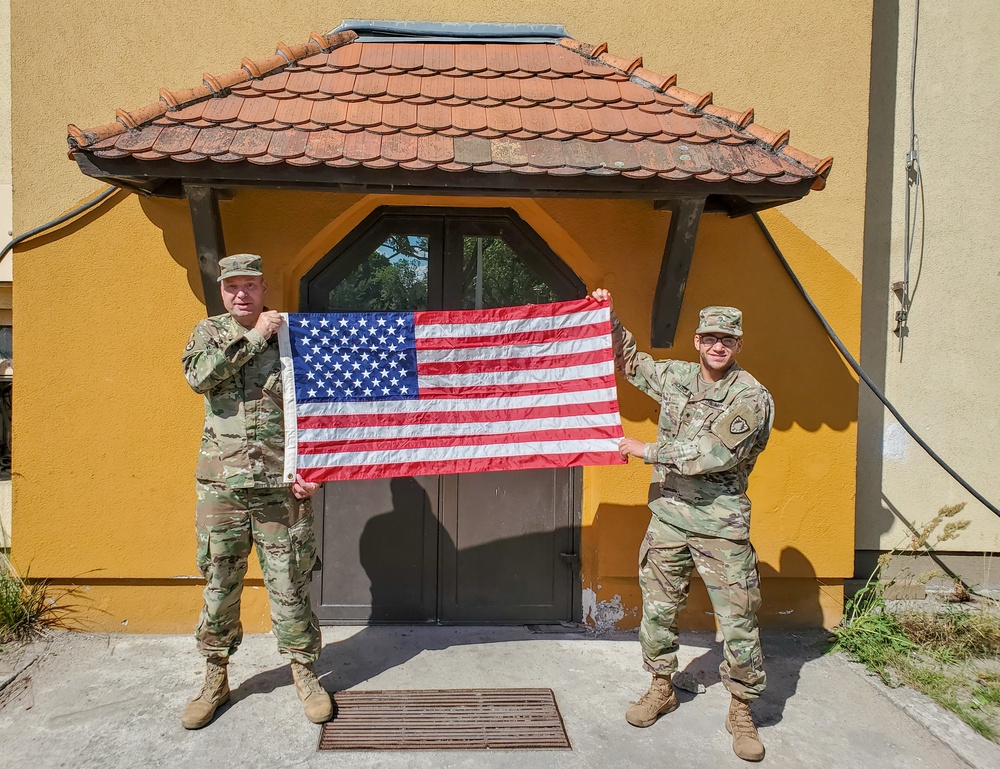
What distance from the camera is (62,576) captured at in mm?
3785

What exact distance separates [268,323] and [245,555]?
3.80 feet

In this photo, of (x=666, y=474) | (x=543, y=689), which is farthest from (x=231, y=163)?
(x=543, y=689)

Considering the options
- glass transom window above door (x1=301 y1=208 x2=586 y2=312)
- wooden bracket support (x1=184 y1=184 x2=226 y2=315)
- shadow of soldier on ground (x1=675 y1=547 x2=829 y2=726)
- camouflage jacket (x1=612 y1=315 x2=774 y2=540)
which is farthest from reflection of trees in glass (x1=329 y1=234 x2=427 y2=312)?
shadow of soldier on ground (x1=675 y1=547 x2=829 y2=726)

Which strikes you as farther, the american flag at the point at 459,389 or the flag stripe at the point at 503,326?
the flag stripe at the point at 503,326

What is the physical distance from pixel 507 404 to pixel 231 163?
1.75 metres

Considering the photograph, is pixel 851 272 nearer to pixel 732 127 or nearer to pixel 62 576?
pixel 732 127

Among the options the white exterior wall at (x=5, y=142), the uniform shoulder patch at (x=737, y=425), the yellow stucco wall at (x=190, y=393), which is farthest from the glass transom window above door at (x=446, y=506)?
the white exterior wall at (x=5, y=142)

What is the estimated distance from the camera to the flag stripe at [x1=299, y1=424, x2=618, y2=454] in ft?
10.4

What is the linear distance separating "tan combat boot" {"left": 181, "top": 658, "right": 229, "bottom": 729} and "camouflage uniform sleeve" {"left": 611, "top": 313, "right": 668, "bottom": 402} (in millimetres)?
2499

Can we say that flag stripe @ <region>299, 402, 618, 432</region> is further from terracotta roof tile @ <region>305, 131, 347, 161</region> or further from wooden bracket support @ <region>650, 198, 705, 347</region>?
terracotta roof tile @ <region>305, 131, 347, 161</region>

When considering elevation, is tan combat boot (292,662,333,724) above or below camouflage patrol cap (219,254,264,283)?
below

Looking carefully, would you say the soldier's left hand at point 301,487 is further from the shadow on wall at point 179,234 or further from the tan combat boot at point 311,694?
the shadow on wall at point 179,234

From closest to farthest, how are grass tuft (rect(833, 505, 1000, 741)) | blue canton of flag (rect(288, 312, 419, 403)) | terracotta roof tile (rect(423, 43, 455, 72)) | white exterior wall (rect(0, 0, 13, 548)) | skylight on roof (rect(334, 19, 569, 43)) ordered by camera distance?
blue canton of flag (rect(288, 312, 419, 403)) < grass tuft (rect(833, 505, 1000, 741)) < terracotta roof tile (rect(423, 43, 455, 72)) < skylight on roof (rect(334, 19, 569, 43)) < white exterior wall (rect(0, 0, 13, 548))

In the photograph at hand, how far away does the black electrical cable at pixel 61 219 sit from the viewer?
12.0 ft
